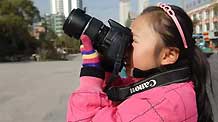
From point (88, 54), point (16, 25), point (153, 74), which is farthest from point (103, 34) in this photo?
point (16, 25)

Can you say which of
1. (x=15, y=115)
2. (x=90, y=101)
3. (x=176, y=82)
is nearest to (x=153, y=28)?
(x=176, y=82)

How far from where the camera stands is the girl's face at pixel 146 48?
1423mm

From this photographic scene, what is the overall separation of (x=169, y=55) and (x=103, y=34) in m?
0.24

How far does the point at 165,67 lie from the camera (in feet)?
4.69

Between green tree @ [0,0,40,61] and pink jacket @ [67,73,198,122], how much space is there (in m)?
44.0

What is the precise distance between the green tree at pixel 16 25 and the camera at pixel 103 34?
4379cm

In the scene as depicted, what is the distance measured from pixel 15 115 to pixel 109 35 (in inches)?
265

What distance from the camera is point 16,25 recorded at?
46.0 meters

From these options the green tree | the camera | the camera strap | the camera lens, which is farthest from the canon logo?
the green tree

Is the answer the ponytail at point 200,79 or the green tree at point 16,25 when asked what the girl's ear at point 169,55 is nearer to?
the ponytail at point 200,79

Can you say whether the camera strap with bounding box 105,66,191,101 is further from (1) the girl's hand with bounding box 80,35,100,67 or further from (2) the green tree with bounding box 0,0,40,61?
(2) the green tree with bounding box 0,0,40,61

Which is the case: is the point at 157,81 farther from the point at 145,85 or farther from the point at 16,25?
the point at 16,25

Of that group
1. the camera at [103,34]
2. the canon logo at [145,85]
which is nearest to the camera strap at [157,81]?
the canon logo at [145,85]

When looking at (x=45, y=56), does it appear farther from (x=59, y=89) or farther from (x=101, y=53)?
(x=101, y=53)
